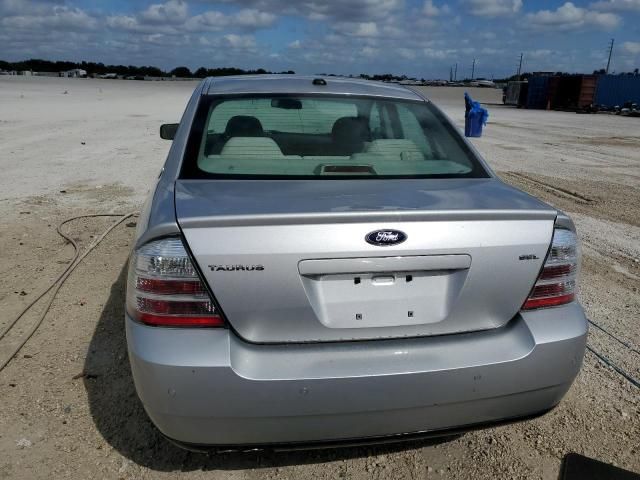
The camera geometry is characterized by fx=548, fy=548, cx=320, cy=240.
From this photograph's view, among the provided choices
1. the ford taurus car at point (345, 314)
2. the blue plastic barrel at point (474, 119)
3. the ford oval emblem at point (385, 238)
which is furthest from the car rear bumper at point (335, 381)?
the blue plastic barrel at point (474, 119)

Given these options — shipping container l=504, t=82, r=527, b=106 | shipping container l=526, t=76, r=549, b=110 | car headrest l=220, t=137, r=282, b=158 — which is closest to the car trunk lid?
car headrest l=220, t=137, r=282, b=158

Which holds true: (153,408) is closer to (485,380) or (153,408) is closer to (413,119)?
(485,380)

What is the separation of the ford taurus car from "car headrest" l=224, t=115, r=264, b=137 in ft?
2.94

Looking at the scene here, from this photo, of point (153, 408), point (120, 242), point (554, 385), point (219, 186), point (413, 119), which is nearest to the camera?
point (153, 408)

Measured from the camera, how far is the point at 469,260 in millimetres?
1979

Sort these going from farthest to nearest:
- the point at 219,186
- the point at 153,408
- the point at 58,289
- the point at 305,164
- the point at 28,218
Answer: the point at 28,218 → the point at 58,289 → the point at 305,164 → the point at 219,186 → the point at 153,408

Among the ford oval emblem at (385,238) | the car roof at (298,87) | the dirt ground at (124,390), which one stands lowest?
the dirt ground at (124,390)

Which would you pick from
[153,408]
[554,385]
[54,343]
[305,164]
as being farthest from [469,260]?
[54,343]

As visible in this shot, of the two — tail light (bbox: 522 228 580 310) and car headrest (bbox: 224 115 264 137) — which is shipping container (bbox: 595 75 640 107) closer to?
car headrest (bbox: 224 115 264 137)

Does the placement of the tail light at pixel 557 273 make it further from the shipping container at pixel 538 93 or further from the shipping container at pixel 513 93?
the shipping container at pixel 513 93

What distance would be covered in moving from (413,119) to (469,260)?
4.95 feet

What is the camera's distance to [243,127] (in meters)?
3.15

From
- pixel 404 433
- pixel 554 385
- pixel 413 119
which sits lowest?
pixel 404 433

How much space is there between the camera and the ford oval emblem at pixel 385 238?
1903 millimetres
